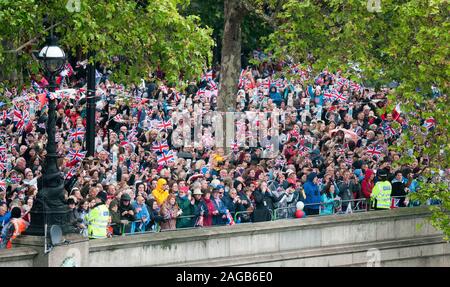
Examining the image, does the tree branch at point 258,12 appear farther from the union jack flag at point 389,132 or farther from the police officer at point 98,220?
the police officer at point 98,220

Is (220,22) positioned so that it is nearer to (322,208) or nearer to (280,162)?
(280,162)

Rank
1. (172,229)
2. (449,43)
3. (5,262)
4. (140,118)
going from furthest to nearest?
(140,118) < (449,43) < (172,229) < (5,262)

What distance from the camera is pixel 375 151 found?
4422 centimetres

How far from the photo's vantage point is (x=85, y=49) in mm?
40281

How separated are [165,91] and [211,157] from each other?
7907 mm

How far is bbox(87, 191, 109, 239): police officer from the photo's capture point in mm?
33906

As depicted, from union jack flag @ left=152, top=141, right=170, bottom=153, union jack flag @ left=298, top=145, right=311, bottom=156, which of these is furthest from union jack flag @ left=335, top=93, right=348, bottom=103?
union jack flag @ left=152, top=141, right=170, bottom=153

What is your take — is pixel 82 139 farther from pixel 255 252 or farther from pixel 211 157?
pixel 255 252

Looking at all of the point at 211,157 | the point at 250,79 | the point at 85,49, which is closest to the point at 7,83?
the point at 85,49

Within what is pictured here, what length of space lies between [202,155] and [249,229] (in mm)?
7649

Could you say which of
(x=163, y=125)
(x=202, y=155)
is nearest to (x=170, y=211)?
(x=202, y=155)

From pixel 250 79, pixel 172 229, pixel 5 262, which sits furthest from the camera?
pixel 250 79

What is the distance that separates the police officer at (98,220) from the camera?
33.9m

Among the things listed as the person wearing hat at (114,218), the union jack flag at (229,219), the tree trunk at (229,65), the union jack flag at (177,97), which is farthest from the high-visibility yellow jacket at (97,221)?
the union jack flag at (177,97)
